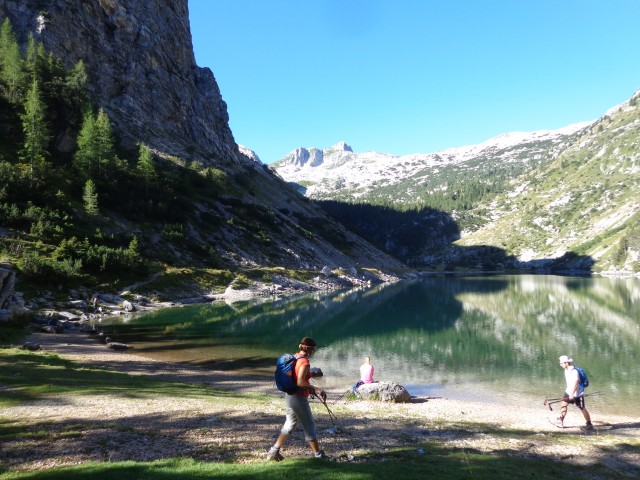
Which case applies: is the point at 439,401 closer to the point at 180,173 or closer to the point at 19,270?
the point at 19,270

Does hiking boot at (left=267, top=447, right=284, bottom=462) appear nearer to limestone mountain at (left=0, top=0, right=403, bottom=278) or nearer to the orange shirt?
the orange shirt

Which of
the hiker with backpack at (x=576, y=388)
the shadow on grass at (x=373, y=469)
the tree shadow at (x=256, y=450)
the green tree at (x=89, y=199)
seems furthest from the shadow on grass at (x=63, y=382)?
the green tree at (x=89, y=199)

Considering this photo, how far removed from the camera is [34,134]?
248 ft

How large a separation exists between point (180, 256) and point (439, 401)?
66.3 meters

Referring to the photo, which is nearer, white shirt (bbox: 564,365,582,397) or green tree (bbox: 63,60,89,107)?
white shirt (bbox: 564,365,582,397)

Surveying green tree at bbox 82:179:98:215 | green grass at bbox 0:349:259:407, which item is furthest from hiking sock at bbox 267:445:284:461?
green tree at bbox 82:179:98:215

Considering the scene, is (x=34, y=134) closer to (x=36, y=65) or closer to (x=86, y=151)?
(x=86, y=151)

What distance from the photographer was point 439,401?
2384 cm

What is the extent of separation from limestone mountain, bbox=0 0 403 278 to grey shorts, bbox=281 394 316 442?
7070 cm

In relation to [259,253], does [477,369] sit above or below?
below

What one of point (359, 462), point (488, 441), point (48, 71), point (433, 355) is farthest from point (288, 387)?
point (48, 71)

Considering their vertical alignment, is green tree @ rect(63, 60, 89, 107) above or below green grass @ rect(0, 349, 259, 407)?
above

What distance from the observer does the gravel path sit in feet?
36.3

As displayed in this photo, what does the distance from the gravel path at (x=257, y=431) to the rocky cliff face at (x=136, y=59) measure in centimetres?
11444
